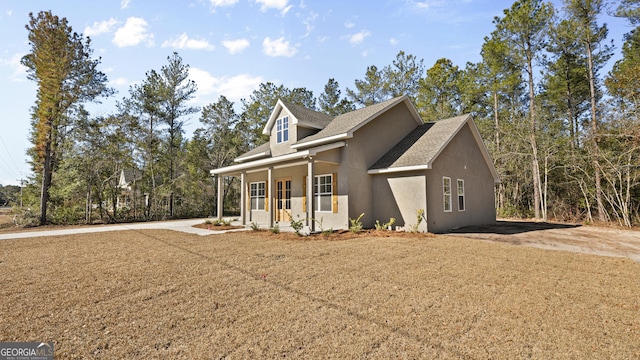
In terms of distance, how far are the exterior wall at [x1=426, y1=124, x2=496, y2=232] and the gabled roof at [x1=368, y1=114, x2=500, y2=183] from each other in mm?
414

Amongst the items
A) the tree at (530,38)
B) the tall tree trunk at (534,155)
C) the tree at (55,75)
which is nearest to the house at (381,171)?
the tall tree trunk at (534,155)

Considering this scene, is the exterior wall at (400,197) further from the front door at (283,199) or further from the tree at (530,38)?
the tree at (530,38)

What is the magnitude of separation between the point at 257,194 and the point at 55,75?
1422cm

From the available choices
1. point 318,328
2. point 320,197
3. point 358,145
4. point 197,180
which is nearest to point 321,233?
point 320,197

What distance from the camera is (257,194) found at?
621 inches

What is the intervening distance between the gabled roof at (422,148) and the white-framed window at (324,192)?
5.85 ft

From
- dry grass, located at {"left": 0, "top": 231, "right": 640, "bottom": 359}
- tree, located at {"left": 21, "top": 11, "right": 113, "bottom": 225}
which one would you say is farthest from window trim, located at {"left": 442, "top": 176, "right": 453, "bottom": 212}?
tree, located at {"left": 21, "top": 11, "right": 113, "bottom": 225}

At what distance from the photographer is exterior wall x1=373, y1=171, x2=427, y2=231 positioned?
10555 millimetres

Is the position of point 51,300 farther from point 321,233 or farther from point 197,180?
point 197,180

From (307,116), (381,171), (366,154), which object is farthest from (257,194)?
(381,171)

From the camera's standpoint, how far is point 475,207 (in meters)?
13.3

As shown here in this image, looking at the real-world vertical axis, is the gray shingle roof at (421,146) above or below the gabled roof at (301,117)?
below

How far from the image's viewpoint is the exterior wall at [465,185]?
1090 centimetres

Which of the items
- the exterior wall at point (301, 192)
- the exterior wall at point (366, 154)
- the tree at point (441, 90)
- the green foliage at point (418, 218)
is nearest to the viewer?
the green foliage at point (418, 218)
